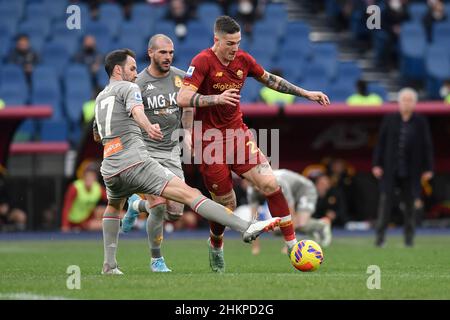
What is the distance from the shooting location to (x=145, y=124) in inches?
376

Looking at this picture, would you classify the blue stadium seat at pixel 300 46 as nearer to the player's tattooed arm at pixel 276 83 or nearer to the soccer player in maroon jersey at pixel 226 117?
the player's tattooed arm at pixel 276 83

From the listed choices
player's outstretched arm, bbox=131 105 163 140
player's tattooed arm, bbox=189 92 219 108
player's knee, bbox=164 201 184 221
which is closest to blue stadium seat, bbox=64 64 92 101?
player's knee, bbox=164 201 184 221

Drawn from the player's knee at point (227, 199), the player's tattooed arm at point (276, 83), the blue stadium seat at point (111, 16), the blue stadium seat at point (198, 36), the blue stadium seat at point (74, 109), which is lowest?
the player's knee at point (227, 199)

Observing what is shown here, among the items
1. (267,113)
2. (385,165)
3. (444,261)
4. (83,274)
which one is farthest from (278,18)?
(83,274)

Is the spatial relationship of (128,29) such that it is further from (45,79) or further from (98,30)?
(45,79)

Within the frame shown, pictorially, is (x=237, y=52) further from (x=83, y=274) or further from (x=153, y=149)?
(x=83, y=274)

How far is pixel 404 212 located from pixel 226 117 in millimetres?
6667

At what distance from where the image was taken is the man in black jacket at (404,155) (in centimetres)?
1706

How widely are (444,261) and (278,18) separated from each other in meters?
13.8

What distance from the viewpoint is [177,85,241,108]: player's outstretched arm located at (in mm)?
10062

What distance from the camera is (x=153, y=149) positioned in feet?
38.4

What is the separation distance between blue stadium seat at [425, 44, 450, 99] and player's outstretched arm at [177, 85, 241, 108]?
14.7 m

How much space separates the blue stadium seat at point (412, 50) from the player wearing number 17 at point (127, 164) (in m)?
15.6

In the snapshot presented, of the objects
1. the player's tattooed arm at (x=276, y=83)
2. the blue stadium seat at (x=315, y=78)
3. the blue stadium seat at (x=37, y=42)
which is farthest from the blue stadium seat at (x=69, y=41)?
the player's tattooed arm at (x=276, y=83)
